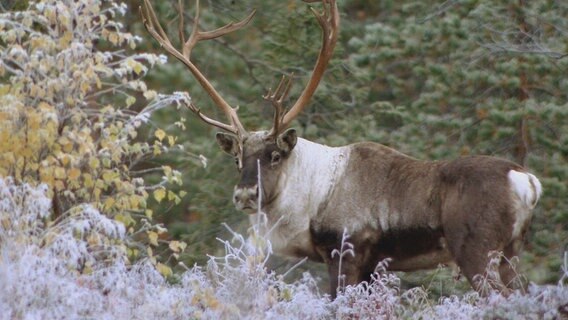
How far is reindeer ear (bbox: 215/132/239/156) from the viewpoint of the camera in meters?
9.03

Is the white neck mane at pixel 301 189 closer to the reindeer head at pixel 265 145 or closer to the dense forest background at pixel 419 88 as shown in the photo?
the reindeer head at pixel 265 145

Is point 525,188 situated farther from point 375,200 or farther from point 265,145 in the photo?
point 265,145

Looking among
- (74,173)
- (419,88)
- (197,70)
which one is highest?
(197,70)

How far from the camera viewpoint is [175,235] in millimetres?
13781

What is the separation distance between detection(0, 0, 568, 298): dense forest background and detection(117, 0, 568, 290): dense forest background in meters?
0.01

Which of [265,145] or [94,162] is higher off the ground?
[94,162]

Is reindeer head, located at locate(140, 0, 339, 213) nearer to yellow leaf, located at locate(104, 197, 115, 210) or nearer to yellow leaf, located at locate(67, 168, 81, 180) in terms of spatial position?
yellow leaf, located at locate(104, 197, 115, 210)

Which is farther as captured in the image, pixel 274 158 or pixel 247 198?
pixel 274 158

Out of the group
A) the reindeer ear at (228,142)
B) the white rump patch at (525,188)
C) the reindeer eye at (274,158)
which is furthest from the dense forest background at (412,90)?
the white rump patch at (525,188)

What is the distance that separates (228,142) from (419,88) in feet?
17.9

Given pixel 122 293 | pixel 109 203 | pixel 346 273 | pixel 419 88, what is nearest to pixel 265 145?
pixel 346 273

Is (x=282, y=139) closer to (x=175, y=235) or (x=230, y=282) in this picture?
(x=230, y=282)

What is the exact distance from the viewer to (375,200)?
28.0ft

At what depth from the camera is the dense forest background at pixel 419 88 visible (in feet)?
35.8
